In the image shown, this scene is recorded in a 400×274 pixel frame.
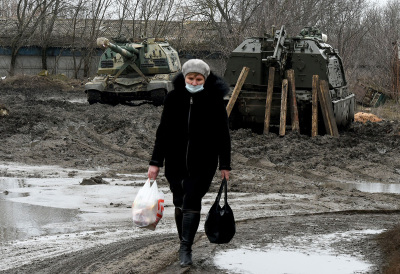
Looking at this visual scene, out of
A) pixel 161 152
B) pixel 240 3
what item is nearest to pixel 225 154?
pixel 161 152

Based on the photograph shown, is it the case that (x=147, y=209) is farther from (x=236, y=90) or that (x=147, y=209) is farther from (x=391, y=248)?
(x=236, y=90)

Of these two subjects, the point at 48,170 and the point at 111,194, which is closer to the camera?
the point at 111,194

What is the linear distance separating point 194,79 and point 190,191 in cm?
87

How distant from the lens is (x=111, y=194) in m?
9.47

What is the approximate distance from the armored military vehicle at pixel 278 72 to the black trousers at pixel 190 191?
11083 millimetres

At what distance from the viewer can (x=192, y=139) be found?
19.1ft

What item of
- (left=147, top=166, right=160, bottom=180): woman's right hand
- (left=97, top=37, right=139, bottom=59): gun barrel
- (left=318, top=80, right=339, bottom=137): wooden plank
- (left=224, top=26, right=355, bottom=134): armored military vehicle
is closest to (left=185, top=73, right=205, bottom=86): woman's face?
(left=147, top=166, right=160, bottom=180): woman's right hand

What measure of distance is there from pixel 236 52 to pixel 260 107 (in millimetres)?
1449

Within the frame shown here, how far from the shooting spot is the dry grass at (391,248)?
536 cm

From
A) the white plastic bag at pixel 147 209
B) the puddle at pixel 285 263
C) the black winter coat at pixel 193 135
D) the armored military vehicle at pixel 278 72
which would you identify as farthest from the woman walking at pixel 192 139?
the armored military vehicle at pixel 278 72

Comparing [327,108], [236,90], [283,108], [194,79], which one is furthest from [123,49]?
[194,79]

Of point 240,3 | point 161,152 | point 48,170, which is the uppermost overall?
point 240,3

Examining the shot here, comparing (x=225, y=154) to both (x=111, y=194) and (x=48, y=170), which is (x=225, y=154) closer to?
(x=111, y=194)

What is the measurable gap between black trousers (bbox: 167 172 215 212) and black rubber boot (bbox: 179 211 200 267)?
0.05 m
